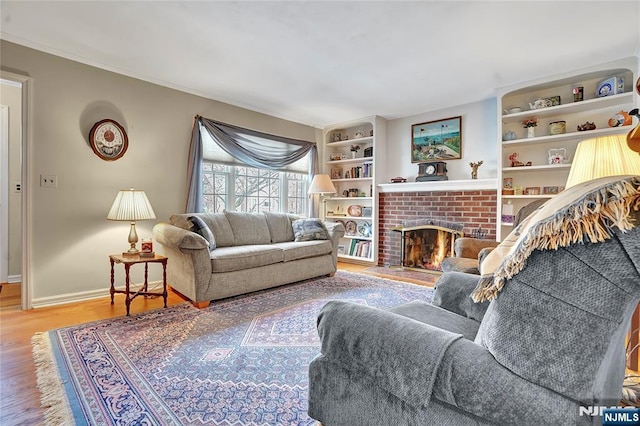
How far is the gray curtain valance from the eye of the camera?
12.6 feet

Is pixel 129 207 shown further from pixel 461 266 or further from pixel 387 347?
pixel 461 266

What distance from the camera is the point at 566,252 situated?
2.32 ft

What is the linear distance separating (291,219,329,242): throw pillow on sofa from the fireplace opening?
136cm

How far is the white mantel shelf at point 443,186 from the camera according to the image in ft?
13.1

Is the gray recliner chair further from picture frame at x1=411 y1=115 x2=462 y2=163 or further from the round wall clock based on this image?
picture frame at x1=411 y1=115 x2=462 y2=163

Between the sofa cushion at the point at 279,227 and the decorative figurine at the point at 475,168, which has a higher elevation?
the decorative figurine at the point at 475,168

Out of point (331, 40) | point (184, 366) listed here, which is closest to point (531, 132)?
point (331, 40)

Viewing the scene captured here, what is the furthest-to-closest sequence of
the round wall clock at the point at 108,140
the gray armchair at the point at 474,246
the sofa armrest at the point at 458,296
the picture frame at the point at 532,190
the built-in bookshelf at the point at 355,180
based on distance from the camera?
the built-in bookshelf at the point at 355,180
the picture frame at the point at 532,190
the round wall clock at the point at 108,140
the gray armchair at the point at 474,246
the sofa armrest at the point at 458,296

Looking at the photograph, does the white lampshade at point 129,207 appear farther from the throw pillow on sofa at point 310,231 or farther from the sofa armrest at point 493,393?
the sofa armrest at point 493,393

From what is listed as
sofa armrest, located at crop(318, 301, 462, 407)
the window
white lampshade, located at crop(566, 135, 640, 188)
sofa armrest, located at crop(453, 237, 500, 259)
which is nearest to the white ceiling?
the window

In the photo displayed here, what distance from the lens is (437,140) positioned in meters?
4.59

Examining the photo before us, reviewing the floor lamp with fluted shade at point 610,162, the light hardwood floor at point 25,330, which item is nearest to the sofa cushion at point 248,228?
the light hardwood floor at point 25,330

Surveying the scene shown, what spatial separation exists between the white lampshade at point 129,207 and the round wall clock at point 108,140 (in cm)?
59

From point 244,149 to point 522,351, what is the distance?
A: 4.15 meters
